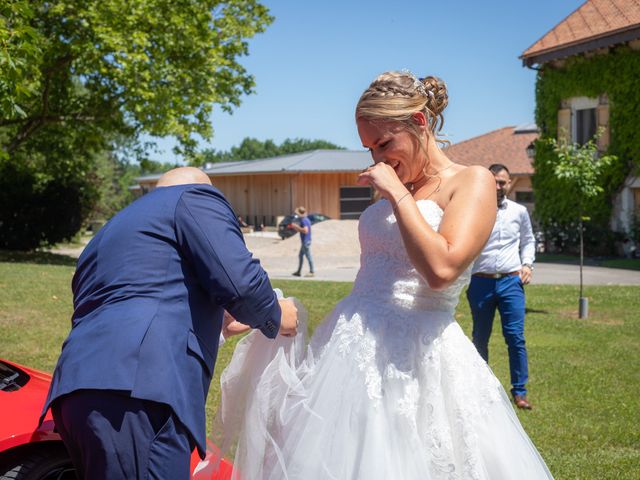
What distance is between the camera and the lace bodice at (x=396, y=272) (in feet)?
10.1

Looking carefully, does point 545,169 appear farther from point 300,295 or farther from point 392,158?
point 392,158

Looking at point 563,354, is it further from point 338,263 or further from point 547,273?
point 338,263

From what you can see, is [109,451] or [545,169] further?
[545,169]

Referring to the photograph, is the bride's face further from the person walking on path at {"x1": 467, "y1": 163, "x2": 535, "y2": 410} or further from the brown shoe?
the brown shoe

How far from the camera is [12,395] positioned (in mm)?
4047

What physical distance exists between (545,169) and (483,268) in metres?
25.8

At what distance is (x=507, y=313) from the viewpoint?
23.9 feet

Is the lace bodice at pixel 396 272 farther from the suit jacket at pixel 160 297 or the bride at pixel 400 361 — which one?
the suit jacket at pixel 160 297

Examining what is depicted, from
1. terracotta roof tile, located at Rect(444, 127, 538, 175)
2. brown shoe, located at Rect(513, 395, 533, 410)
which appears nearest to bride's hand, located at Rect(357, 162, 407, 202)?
brown shoe, located at Rect(513, 395, 533, 410)

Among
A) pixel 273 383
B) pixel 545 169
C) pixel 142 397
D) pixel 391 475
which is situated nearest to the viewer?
pixel 142 397

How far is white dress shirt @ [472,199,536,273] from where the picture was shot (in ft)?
23.7

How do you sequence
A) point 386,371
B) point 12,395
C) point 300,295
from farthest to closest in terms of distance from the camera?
1. point 300,295
2. point 12,395
3. point 386,371

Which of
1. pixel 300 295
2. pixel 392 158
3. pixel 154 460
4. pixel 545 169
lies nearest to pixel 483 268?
pixel 392 158

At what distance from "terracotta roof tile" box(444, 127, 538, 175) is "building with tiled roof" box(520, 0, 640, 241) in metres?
13.2
